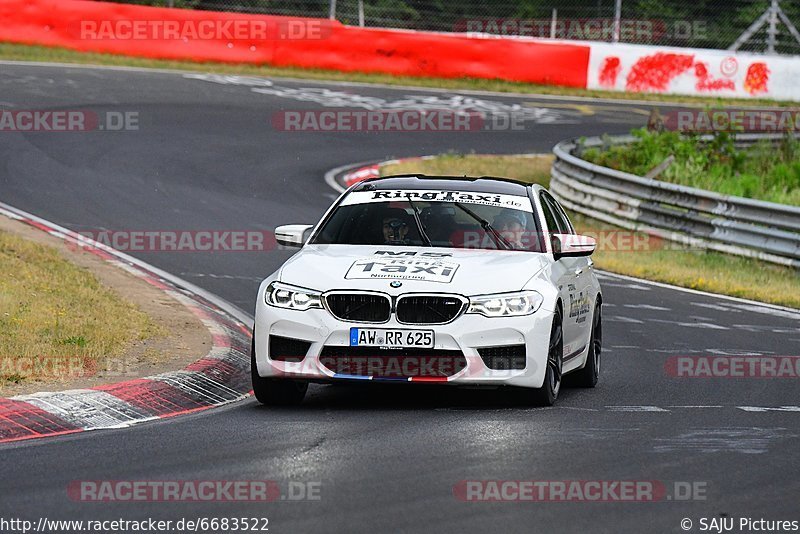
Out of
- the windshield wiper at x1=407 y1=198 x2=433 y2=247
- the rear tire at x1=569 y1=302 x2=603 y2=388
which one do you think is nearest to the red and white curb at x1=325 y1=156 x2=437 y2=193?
the rear tire at x1=569 y1=302 x2=603 y2=388

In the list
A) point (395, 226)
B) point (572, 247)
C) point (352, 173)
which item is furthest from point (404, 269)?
point (352, 173)

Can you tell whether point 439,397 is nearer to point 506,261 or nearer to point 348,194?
point 506,261

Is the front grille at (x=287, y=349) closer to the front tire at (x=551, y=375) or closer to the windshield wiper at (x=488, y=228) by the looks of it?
the front tire at (x=551, y=375)

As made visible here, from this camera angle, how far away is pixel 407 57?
109ft

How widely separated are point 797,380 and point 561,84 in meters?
24.2

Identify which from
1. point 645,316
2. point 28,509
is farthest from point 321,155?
point 28,509

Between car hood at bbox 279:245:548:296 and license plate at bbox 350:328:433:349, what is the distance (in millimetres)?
255

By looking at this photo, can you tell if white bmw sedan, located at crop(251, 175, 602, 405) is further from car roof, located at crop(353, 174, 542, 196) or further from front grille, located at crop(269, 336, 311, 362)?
car roof, located at crop(353, 174, 542, 196)

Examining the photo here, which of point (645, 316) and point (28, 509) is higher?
point (28, 509)

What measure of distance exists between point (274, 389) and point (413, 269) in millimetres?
1150

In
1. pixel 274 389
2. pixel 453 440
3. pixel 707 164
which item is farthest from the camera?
pixel 707 164

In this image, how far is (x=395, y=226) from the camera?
9648 millimetres

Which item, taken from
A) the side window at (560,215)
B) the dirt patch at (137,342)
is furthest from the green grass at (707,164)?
the side window at (560,215)

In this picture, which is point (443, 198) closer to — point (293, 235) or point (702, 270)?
point (293, 235)
